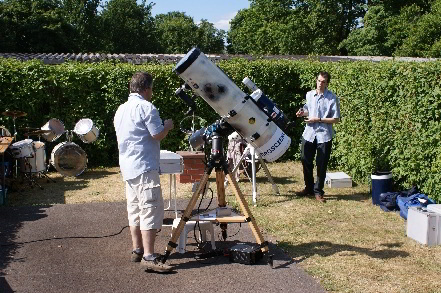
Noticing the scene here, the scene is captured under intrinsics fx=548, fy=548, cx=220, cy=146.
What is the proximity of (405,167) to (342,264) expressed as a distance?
3.01 meters

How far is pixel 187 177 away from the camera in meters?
7.86

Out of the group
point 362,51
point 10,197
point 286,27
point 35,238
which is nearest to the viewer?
point 35,238

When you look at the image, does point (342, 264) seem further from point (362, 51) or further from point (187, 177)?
point (362, 51)

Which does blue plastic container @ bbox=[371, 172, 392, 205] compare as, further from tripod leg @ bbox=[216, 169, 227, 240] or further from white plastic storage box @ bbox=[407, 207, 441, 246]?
tripod leg @ bbox=[216, 169, 227, 240]

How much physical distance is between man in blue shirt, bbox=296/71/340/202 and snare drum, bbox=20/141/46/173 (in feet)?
16.2

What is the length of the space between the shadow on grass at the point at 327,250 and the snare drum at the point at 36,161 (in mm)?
5598

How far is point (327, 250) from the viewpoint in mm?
6230

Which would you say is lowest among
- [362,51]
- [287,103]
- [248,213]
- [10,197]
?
[10,197]

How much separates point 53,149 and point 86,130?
74cm

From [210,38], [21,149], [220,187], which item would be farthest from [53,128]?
[210,38]

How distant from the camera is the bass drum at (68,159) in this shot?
1071 cm

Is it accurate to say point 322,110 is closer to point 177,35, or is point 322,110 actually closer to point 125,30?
point 125,30

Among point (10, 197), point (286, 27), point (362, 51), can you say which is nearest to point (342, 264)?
point (10, 197)

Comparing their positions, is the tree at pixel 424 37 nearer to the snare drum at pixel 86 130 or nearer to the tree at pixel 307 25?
the tree at pixel 307 25
